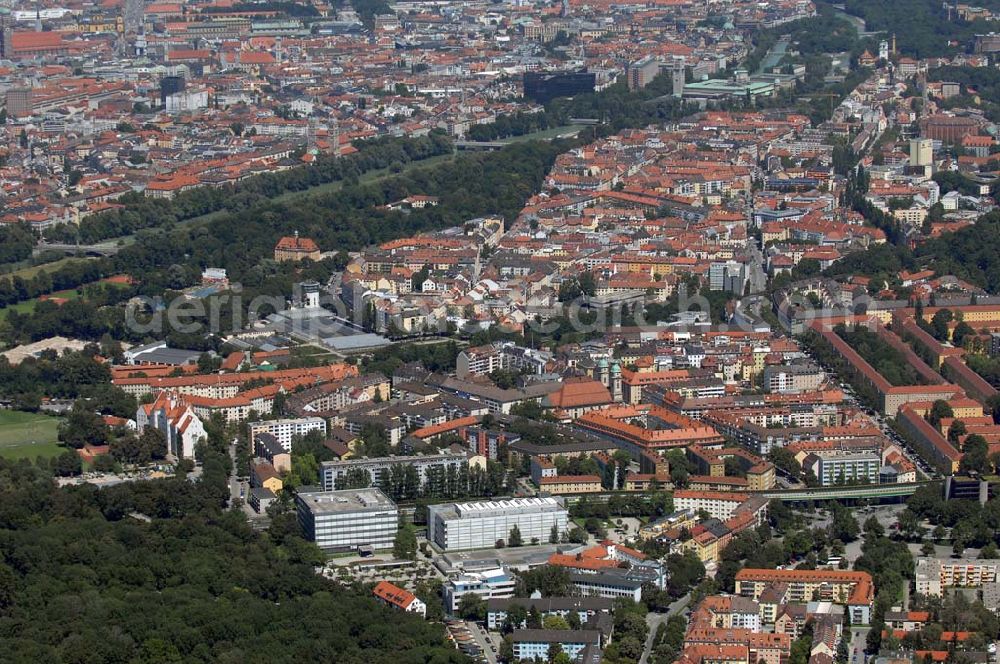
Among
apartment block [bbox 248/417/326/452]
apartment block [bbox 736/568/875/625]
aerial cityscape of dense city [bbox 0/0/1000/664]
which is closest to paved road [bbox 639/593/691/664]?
aerial cityscape of dense city [bbox 0/0/1000/664]

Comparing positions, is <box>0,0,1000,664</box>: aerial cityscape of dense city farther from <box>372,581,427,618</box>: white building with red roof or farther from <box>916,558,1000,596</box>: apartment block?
<box>372,581,427,618</box>: white building with red roof

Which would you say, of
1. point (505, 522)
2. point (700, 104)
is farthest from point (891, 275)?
point (700, 104)

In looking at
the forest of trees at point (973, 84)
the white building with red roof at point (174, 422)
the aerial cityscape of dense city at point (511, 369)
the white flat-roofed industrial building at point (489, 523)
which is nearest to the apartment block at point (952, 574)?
the aerial cityscape of dense city at point (511, 369)

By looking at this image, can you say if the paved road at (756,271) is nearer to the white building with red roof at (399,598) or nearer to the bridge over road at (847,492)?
the bridge over road at (847,492)

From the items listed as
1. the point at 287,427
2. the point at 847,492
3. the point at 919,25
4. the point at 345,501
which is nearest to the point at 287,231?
the point at 287,427

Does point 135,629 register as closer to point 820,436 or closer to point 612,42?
point 820,436

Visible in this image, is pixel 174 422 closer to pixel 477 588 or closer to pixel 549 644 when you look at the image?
pixel 477 588
